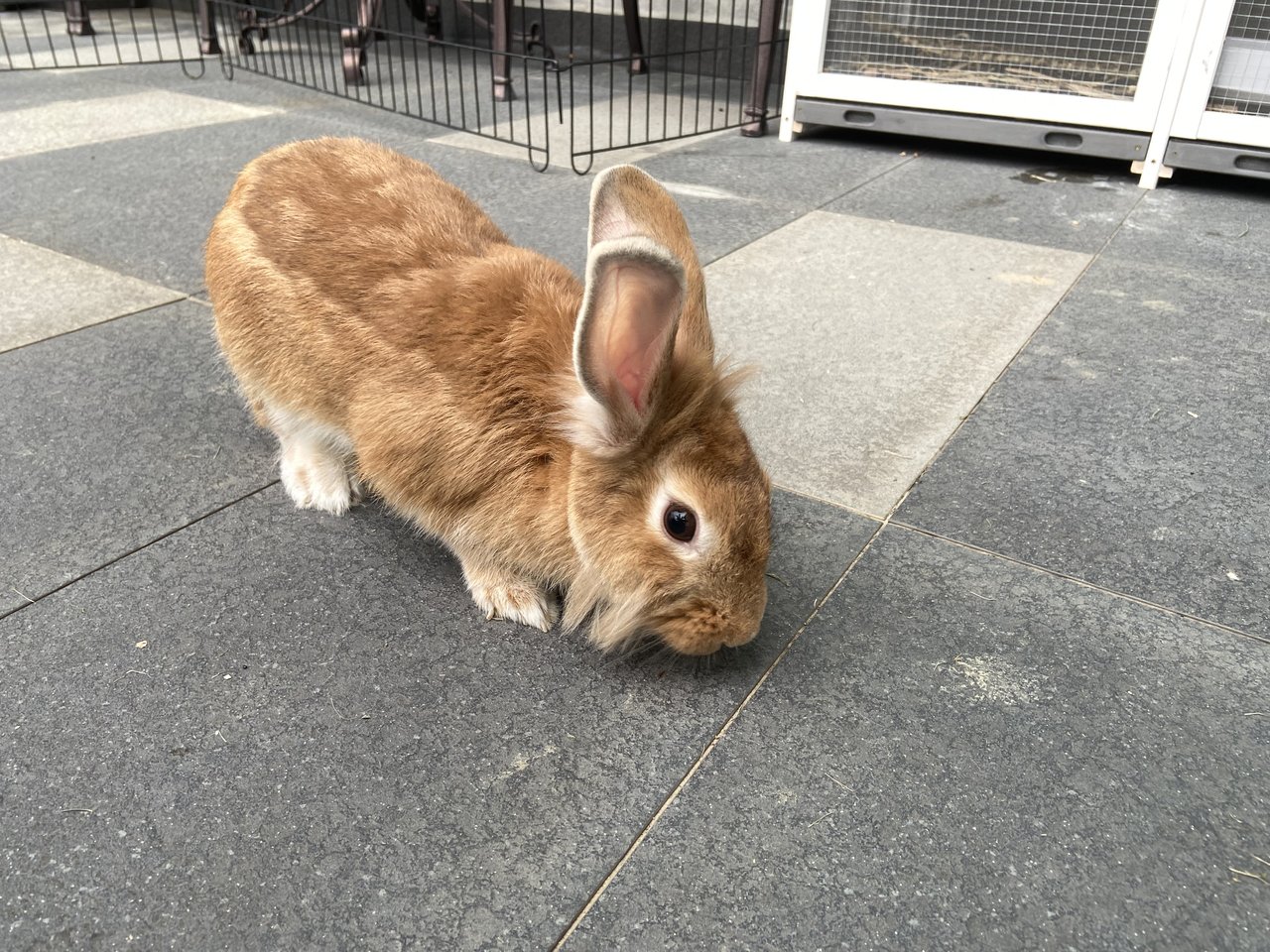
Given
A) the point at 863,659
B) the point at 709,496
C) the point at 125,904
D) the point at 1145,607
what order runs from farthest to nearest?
the point at 1145,607, the point at 863,659, the point at 709,496, the point at 125,904

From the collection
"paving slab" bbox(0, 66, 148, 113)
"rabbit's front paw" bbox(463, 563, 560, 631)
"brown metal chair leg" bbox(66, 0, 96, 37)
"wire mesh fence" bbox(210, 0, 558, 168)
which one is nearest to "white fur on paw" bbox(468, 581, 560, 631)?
"rabbit's front paw" bbox(463, 563, 560, 631)

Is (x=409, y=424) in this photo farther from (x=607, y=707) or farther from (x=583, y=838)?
(x=583, y=838)

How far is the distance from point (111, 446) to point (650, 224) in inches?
65.3

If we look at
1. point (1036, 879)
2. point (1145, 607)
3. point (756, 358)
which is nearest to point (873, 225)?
point (756, 358)

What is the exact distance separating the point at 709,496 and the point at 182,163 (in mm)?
4339

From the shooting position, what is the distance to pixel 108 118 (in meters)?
5.71

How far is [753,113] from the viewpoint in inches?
229

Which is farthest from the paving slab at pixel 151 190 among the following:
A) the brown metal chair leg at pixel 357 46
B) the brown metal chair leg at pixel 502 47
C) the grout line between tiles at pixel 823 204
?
the brown metal chair leg at pixel 502 47

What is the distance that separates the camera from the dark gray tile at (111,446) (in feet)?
7.25

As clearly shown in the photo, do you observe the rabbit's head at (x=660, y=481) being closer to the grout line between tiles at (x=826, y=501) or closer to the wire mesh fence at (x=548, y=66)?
the grout line between tiles at (x=826, y=501)

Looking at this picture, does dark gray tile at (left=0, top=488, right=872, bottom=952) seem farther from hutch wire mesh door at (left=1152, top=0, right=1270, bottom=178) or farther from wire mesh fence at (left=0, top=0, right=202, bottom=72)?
wire mesh fence at (left=0, top=0, right=202, bottom=72)

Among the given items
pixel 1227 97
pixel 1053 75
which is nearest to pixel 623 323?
pixel 1227 97

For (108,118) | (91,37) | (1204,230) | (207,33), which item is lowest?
(1204,230)

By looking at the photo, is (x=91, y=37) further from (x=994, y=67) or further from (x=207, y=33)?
(x=994, y=67)
